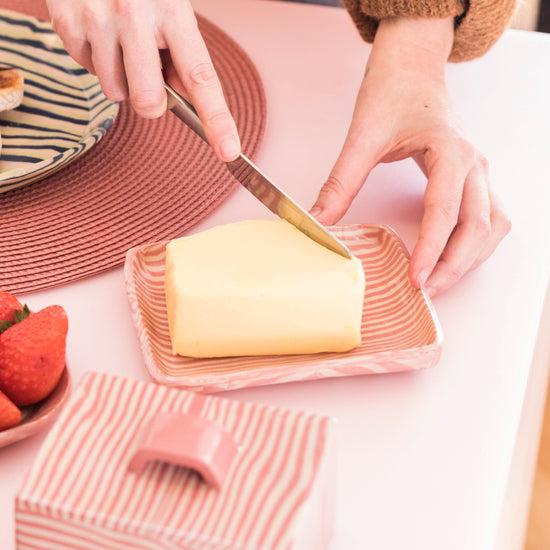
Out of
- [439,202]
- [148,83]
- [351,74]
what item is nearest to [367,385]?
[439,202]

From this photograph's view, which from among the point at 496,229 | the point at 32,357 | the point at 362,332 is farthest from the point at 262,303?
the point at 496,229

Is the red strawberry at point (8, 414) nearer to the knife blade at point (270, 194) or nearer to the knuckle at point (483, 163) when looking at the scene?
the knife blade at point (270, 194)

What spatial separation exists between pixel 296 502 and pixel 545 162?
2.63ft

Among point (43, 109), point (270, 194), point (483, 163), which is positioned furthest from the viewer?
point (43, 109)

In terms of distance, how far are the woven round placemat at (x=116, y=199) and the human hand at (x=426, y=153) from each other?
0.58 feet

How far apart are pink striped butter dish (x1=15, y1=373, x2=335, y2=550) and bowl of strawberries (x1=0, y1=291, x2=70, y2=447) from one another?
13 centimetres

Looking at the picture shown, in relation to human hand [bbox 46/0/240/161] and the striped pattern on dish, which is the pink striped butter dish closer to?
the striped pattern on dish

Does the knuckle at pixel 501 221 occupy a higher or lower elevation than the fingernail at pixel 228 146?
lower

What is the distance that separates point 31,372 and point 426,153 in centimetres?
59

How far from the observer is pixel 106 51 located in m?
0.87

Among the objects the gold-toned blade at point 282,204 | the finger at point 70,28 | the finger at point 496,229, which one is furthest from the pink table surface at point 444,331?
the finger at point 70,28

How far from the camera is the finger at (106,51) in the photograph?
846 millimetres

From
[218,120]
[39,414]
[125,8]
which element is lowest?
[39,414]

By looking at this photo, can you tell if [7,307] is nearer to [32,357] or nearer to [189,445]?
[32,357]
